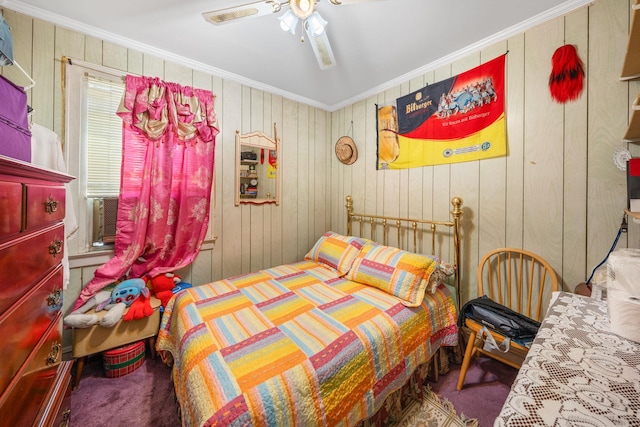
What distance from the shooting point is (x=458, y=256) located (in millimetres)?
2049

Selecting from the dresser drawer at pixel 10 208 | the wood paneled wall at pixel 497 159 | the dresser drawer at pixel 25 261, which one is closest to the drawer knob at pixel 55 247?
the dresser drawer at pixel 25 261

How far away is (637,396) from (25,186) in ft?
6.06

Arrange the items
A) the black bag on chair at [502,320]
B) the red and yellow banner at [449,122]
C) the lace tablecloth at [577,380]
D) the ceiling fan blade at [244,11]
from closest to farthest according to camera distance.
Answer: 1. the lace tablecloth at [577,380]
2. the ceiling fan blade at [244,11]
3. the black bag on chair at [502,320]
4. the red and yellow banner at [449,122]

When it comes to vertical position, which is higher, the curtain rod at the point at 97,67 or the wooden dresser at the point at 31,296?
the curtain rod at the point at 97,67

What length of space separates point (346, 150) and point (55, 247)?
2.68 metres

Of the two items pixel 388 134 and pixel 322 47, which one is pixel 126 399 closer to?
pixel 322 47

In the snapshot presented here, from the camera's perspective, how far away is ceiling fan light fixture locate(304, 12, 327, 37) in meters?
1.33

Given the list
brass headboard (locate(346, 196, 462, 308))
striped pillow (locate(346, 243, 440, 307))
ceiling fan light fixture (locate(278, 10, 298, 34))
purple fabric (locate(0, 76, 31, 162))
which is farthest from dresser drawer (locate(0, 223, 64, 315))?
brass headboard (locate(346, 196, 462, 308))

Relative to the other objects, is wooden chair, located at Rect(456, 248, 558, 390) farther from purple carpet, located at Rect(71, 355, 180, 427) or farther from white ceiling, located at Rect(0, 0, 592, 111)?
purple carpet, located at Rect(71, 355, 180, 427)

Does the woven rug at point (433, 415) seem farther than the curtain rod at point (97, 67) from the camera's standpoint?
No

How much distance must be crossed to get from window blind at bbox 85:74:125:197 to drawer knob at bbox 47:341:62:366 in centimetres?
135

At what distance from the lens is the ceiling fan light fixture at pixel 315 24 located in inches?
52.4

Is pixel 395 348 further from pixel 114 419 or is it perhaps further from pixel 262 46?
pixel 262 46

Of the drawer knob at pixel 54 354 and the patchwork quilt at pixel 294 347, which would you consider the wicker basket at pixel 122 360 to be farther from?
the drawer knob at pixel 54 354
